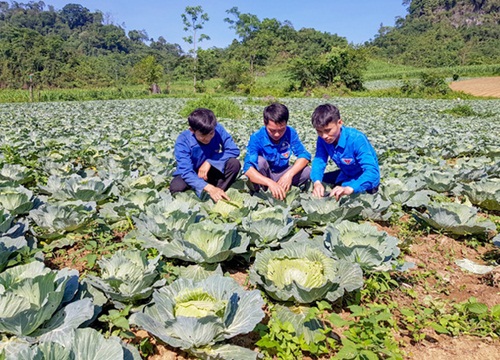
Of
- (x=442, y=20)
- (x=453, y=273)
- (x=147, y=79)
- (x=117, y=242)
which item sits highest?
(x=442, y=20)

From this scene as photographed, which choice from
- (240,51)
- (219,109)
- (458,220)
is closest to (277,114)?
(458,220)

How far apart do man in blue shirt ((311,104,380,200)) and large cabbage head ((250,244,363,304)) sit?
48.7 inches

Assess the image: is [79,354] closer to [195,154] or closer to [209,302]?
[209,302]

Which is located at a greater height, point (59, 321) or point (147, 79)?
point (147, 79)

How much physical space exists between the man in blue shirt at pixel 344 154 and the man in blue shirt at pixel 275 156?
27 cm

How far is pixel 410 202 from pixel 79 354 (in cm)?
325

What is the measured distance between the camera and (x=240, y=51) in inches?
2534

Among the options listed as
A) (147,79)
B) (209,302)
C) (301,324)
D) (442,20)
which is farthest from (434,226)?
(442,20)

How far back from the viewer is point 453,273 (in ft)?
8.77

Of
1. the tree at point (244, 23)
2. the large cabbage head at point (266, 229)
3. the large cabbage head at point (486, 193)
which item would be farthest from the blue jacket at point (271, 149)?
the tree at point (244, 23)

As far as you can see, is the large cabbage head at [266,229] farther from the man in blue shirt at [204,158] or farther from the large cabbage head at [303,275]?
the man in blue shirt at [204,158]

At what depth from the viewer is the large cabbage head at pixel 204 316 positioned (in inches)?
61.7

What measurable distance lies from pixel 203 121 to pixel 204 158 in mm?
675

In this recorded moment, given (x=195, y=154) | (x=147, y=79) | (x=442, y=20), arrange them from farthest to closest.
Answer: (x=442, y=20) < (x=147, y=79) < (x=195, y=154)
